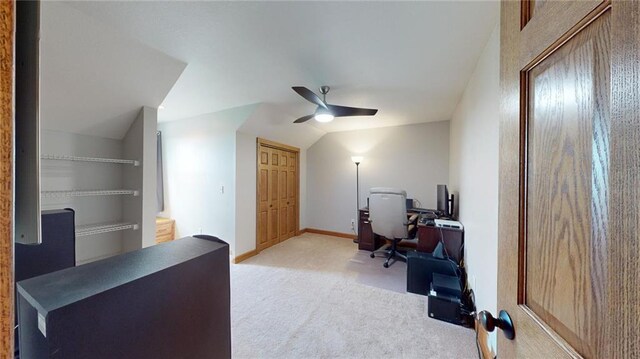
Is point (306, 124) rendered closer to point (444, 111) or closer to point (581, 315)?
point (444, 111)

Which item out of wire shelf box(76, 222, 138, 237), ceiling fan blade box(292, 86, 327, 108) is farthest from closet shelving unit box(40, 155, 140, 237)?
ceiling fan blade box(292, 86, 327, 108)

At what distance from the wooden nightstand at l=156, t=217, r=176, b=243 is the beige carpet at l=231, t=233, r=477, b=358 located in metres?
1.60

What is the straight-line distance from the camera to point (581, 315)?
1.38 ft

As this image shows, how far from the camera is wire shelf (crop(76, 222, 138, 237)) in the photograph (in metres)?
2.12

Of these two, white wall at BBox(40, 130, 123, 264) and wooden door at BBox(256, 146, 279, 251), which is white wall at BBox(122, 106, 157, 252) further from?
wooden door at BBox(256, 146, 279, 251)

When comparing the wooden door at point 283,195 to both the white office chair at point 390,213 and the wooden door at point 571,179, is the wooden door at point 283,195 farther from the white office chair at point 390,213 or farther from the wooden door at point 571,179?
the wooden door at point 571,179

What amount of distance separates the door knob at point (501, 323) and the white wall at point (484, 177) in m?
0.96

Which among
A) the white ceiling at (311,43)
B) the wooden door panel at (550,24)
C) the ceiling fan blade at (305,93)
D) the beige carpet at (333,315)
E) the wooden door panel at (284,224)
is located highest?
the white ceiling at (311,43)

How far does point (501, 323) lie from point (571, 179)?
456mm

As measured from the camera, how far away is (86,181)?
2.35 m

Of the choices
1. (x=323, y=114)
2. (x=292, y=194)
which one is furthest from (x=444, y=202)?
(x=292, y=194)

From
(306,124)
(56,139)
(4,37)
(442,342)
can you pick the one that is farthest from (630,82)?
(306,124)

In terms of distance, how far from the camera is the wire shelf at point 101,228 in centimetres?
212

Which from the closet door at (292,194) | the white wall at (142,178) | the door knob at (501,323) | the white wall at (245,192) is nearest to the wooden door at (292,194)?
the closet door at (292,194)
